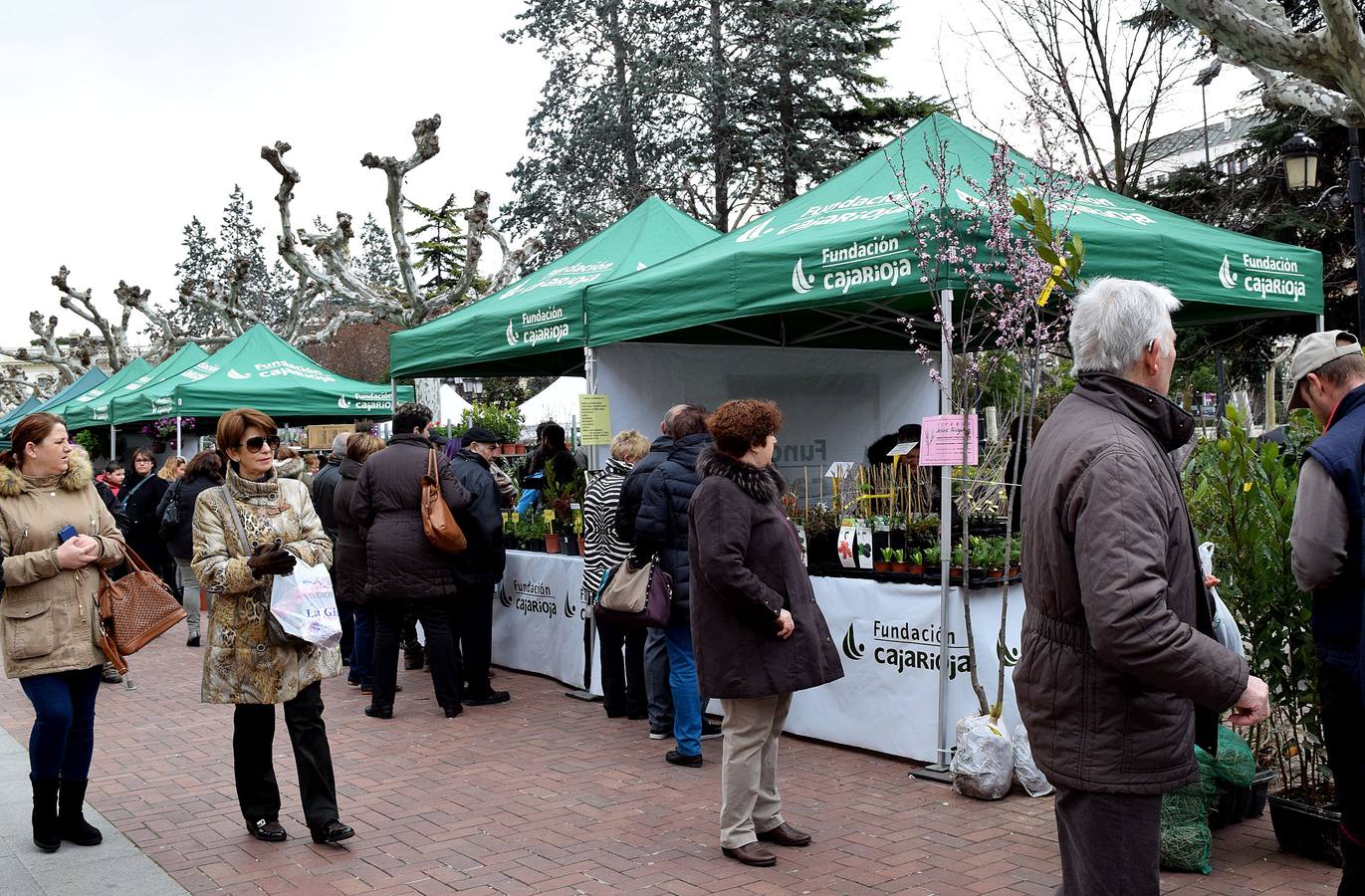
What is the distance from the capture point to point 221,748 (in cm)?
680

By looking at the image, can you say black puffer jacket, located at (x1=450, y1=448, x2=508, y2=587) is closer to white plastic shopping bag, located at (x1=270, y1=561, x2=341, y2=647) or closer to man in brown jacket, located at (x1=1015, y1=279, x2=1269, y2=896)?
white plastic shopping bag, located at (x1=270, y1=561, x2=341, y2=647)

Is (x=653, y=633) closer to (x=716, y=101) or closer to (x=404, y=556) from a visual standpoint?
(x=404, y=556)

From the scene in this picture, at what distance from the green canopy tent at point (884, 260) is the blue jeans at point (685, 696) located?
1.80m

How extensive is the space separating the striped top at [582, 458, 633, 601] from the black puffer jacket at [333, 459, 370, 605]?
1820 mm

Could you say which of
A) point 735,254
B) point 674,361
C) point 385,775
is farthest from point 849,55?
point 385,775

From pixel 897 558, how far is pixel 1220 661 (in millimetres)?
3590

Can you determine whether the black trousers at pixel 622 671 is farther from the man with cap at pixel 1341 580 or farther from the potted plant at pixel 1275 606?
the man with cap at pixel 1341 580

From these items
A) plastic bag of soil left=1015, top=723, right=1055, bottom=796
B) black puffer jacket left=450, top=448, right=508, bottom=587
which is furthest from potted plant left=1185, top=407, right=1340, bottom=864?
black puffer jacket left=450, top=448, right=508, bottom=587

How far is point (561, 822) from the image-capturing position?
518 cm

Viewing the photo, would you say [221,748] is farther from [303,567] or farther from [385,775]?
[303,567]

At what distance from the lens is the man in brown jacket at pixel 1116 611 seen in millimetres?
2324

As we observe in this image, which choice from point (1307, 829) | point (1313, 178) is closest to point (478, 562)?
point (1307, 829)

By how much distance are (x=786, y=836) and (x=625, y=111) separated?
80.9ft

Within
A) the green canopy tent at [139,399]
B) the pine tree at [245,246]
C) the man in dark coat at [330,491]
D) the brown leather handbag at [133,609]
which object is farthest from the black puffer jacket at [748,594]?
the pine tree at [245,246]
